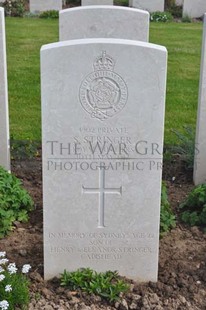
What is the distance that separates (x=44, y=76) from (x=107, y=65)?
384 mm

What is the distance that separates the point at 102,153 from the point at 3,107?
1.91m

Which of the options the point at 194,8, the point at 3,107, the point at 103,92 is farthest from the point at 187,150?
the point at 194,8

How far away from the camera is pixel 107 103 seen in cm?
377

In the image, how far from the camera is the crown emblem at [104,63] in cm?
367

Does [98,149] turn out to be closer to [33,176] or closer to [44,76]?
[44,76]

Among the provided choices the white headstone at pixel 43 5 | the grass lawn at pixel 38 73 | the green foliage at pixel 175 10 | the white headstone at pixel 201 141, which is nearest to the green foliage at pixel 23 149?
the grass lawn at pixel 38 73

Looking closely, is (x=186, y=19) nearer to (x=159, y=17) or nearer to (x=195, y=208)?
(x=159, y=17)

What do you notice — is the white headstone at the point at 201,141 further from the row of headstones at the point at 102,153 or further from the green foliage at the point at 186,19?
the green foliage at the point at 186,19

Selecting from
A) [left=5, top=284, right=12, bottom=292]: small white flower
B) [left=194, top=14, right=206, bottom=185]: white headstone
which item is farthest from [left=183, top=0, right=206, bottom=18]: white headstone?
[left=5, top=284, right=12, bottom=292]: small white flower

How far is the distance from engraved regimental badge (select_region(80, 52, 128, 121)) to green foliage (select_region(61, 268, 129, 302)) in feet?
3.46

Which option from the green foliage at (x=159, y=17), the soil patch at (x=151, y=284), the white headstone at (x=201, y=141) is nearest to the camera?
the soil patch at (x=151, y=284)

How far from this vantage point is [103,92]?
3.78 metres

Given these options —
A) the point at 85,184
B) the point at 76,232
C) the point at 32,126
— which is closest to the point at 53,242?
the point at 76,232

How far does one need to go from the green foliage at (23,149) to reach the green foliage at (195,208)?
182 centimetres
